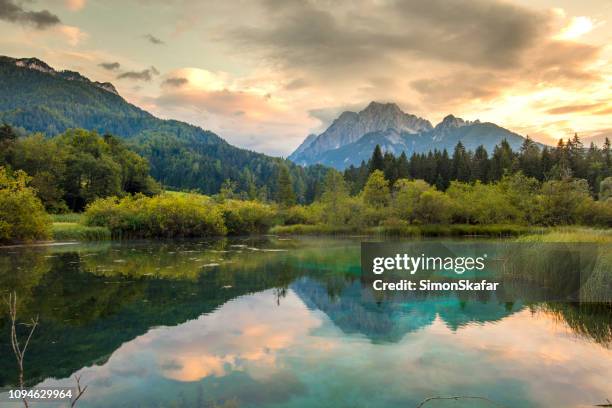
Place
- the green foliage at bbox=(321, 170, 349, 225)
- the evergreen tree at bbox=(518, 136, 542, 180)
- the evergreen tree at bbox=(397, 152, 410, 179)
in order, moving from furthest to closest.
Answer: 1. the evergreen tree at bbox=(397, 152, 410, 179)
2. the evergreen tree at bbox=(518, 136, 542, 180)
3. the green foliage at bbox=(321, 170, 349, 225)

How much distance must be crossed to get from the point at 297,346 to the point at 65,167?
73105mm

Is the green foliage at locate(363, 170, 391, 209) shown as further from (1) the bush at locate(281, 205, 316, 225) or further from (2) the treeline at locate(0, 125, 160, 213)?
(2) the treeline at locate(0, 125, 160, 213)

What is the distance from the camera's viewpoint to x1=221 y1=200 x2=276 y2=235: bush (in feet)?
201

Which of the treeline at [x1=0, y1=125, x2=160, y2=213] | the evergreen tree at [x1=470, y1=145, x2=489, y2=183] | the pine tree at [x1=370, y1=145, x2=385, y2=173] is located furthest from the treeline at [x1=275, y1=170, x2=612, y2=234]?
the treeline at [x1=0, y1=125, x2=160, y2=213]

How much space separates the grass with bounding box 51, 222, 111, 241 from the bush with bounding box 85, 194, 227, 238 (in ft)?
4.59

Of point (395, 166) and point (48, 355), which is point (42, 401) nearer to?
point (48, 355)

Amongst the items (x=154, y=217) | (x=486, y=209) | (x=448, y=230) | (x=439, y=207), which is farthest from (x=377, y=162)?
(x=154, y=217)

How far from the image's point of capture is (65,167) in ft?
237

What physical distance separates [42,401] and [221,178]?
511ft

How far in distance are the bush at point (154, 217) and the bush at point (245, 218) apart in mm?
4027

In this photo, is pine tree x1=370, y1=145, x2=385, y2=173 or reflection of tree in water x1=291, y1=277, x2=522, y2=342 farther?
pine tree x1=370, y1=145, x2=385, y2=173

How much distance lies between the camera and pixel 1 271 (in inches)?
907

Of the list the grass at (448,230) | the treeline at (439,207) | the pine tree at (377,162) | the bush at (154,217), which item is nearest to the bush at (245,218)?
the treeline at (439,207)

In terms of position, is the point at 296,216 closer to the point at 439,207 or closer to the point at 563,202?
the point at 439,207
